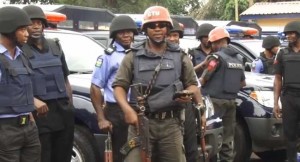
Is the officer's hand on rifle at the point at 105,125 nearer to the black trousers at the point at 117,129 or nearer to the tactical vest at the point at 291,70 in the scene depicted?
the black trousers at the point at 117,129

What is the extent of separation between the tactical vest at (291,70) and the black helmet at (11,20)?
3.46m

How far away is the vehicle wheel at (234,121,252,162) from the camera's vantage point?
714 cm

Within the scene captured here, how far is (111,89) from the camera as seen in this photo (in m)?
5.12

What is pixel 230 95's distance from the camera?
664cm

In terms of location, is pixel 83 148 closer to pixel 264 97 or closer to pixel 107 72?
pixel 107 72

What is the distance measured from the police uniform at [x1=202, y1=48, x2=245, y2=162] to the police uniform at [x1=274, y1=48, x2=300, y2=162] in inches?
20.8

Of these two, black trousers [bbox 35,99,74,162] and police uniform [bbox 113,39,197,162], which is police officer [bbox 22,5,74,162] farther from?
police uniform [bbox 113,39,197,162]

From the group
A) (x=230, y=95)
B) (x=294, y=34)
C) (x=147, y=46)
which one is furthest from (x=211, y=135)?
(x=147, y=46)

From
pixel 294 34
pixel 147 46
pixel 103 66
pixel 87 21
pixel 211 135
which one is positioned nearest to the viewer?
pixel 147 46

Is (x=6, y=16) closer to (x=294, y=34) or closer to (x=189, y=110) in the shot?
(x=189, y=110)

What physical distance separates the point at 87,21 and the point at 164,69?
5.74 meters

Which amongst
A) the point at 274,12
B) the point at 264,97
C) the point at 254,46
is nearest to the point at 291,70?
the point at 264,97

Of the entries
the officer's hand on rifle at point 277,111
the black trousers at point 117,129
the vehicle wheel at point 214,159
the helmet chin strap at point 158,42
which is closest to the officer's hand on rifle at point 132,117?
the helmet chin strap at point 158,42

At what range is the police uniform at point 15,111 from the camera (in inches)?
163
